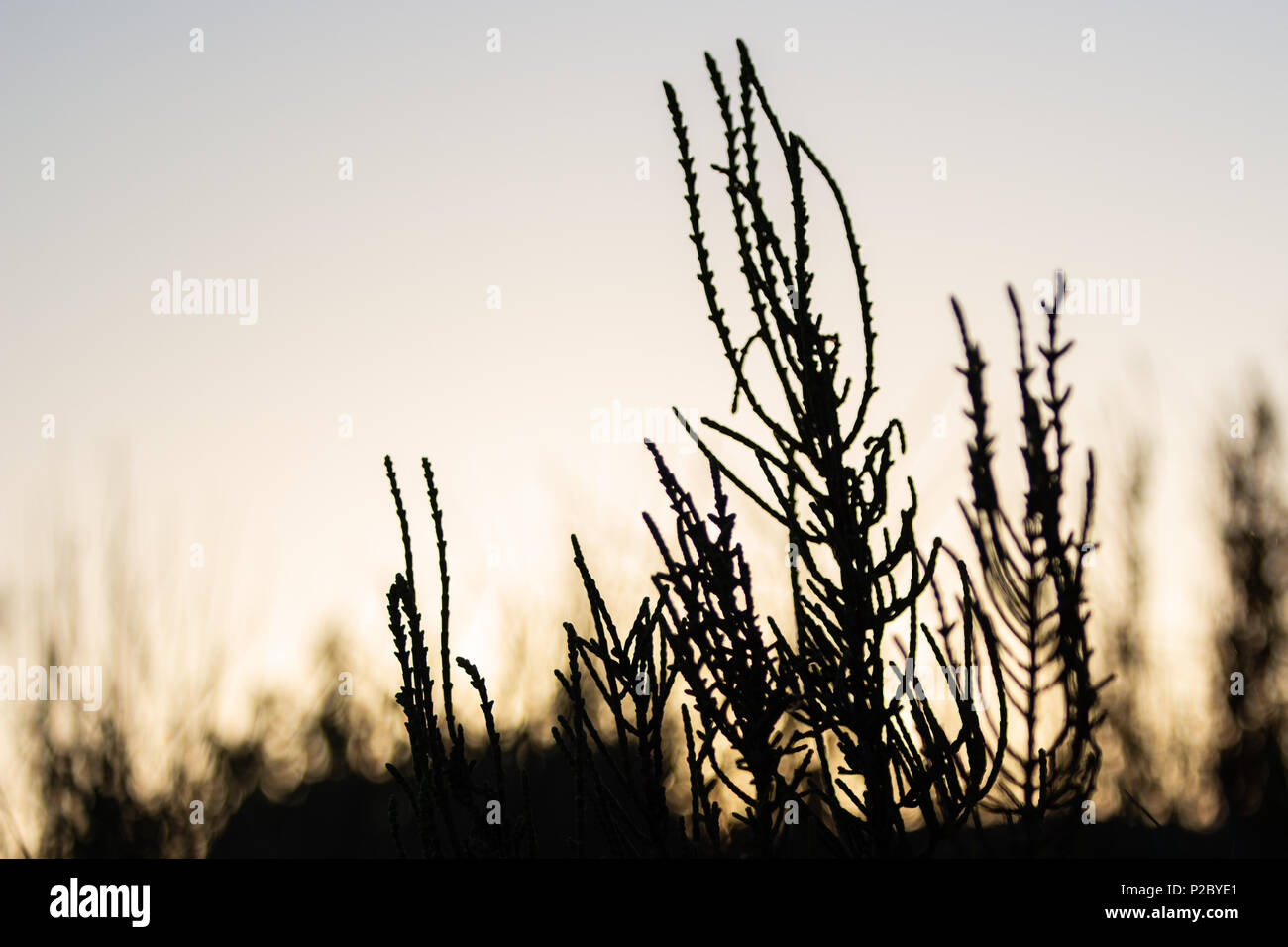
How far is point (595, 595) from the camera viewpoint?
2.74 meters

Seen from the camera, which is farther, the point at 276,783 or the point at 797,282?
the point at 276,783

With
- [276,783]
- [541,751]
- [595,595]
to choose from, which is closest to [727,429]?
[595,595]

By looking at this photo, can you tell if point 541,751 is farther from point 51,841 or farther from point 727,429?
point 727,429

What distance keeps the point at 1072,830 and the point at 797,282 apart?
1.55m

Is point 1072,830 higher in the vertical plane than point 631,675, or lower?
lower

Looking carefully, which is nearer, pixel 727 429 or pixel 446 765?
pixel 727 429

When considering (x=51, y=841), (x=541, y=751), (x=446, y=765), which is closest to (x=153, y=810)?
(x=51, y=841)

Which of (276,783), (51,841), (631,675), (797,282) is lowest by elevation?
(276,783)

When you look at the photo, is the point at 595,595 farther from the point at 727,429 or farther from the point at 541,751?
the point at 541,751

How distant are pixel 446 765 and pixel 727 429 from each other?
4.04 feet

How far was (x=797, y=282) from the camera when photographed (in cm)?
256
